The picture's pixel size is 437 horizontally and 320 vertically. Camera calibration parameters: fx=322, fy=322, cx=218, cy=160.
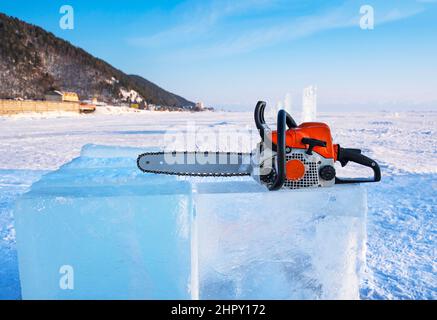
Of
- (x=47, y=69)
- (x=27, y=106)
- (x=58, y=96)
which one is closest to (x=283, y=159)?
(x=27, y=106)

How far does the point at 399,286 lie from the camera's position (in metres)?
2.07

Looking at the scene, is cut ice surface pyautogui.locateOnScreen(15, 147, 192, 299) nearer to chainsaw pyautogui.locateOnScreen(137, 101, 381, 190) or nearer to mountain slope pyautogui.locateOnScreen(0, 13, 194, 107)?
chainsaw pyautogui.locateOnScreen(137, 101, 381, 190)

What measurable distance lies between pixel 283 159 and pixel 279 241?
449mm

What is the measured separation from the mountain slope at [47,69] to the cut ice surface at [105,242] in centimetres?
7823

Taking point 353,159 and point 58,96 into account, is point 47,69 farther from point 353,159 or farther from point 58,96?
point 353,159

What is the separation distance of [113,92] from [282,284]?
328 feet

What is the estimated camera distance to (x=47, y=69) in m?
83.9

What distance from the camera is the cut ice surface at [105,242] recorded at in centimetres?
145

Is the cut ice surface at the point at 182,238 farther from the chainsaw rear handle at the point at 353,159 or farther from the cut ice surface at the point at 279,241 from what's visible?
the chainsaw rear handle at the point at 353,159

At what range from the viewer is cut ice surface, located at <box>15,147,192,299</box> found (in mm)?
1446

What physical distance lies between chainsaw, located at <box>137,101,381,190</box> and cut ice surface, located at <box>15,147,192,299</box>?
1.47 feet

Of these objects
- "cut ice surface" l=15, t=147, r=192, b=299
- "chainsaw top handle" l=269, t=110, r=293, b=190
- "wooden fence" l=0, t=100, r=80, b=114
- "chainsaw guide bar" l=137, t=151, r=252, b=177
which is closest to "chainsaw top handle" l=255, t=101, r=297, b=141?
"chainsaw top handle" l=269, t=110, r=293, b=190

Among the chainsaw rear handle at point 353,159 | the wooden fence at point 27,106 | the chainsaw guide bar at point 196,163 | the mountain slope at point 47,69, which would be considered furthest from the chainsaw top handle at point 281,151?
the mountain slope at point 47,69
